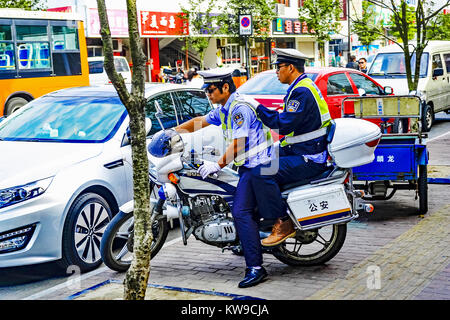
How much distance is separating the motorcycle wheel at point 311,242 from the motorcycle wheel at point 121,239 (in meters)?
1.03

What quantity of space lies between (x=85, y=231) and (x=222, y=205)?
134 centimetres

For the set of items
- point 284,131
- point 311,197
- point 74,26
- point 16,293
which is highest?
point 74,26

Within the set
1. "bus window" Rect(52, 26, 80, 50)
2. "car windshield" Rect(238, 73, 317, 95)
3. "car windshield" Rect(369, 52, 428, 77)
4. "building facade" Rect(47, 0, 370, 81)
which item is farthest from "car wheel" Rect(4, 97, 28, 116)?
"building facade" Rect(47, 0, 370, 81)

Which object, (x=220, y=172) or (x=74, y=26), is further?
(x=74, y=26)

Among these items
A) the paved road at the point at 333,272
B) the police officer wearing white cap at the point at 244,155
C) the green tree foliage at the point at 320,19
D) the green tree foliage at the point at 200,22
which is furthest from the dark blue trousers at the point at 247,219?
the green tree foliage at the point at 320,19

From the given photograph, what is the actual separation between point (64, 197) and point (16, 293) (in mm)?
887

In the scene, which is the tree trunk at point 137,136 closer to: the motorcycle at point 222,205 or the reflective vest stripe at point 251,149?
the motorcycle at point 222,205

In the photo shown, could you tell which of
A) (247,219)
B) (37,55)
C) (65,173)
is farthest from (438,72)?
(65,173)

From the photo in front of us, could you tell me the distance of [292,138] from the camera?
18.3 feet

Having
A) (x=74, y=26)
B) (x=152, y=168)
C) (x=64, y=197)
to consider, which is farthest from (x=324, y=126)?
(x=74, y=26)

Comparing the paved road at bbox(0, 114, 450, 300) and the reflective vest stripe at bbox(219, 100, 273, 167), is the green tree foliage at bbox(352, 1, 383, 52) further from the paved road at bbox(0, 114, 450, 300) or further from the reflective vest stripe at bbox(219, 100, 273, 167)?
the reflective vest stripe at bbox(219, 100, 273, 167)

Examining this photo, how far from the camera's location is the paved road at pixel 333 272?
197 inches

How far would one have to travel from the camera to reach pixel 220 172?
18.1 feet
